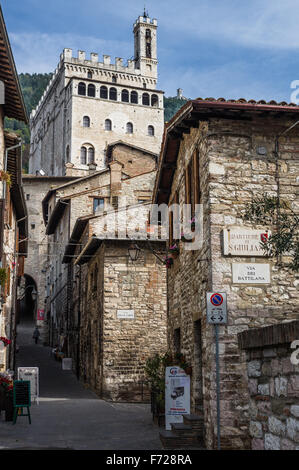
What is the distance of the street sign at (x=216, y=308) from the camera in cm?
872

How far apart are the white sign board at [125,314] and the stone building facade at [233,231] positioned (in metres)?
7.72

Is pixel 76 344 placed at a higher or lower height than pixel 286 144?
lower

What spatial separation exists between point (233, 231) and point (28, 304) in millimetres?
48556

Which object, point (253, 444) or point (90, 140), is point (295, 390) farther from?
point (90, 140)

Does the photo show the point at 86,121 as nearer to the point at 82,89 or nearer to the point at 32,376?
the point at 82,89

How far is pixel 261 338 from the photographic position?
554 centimetres

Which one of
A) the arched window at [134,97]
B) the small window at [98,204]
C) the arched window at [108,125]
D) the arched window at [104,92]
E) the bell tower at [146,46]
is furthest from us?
the bell tower at [146,46]

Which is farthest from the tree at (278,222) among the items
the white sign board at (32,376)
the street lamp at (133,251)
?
the street lamp at (133,251)

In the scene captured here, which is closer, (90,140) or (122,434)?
(122,434)

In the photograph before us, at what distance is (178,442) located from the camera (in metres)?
9.26

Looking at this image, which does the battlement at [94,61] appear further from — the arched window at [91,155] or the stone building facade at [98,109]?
the arched window at [91,155]

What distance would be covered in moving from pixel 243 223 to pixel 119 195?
17.3 m

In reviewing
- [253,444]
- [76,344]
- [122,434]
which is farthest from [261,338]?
[76,344]

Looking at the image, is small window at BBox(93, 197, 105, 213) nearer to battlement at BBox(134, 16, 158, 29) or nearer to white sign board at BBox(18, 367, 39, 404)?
white sign board at BBox(18, 367, 39, 404)
